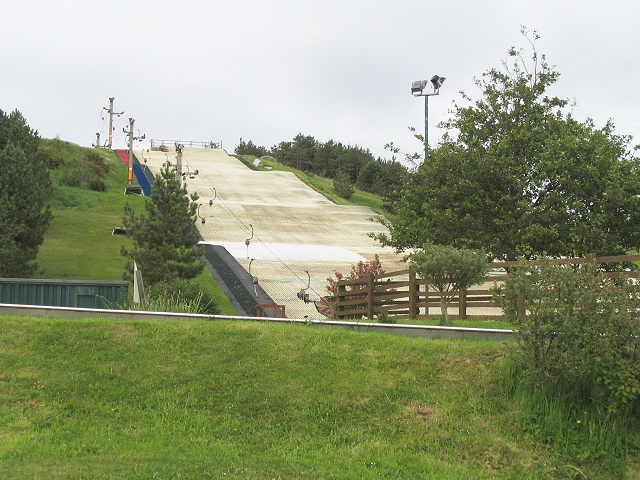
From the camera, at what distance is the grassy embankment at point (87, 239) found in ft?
98.7

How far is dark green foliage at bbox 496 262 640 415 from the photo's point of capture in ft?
24.3

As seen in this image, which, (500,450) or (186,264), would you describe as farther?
(186,264)

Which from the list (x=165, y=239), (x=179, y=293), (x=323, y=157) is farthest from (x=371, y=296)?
(x=323, y=157)

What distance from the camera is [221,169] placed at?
81.1 metres

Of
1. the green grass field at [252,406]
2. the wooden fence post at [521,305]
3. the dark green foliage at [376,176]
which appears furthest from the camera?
the dark green foliage at [376,176]

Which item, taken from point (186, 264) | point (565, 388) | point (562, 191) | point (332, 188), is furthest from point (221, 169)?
point (565, 388)

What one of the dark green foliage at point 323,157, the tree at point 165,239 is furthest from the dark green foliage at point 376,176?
the tree at point 165,239

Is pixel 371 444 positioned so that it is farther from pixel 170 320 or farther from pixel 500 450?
pixel 170 320

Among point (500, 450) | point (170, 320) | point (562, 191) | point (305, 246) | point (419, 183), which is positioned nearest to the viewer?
point (500, 450)

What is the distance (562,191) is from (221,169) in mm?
64700

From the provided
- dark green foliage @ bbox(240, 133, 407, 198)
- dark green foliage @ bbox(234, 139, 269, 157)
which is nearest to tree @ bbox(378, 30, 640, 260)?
dark green foliage @ bbox(240, 133, 407, 198)

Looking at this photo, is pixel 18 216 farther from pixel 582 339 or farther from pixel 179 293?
pixel 582 339

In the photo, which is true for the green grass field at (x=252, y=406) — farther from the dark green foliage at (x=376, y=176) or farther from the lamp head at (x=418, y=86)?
the dark green foliage at (x=376, y=176)

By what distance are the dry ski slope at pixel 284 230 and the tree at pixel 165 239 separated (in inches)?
158
